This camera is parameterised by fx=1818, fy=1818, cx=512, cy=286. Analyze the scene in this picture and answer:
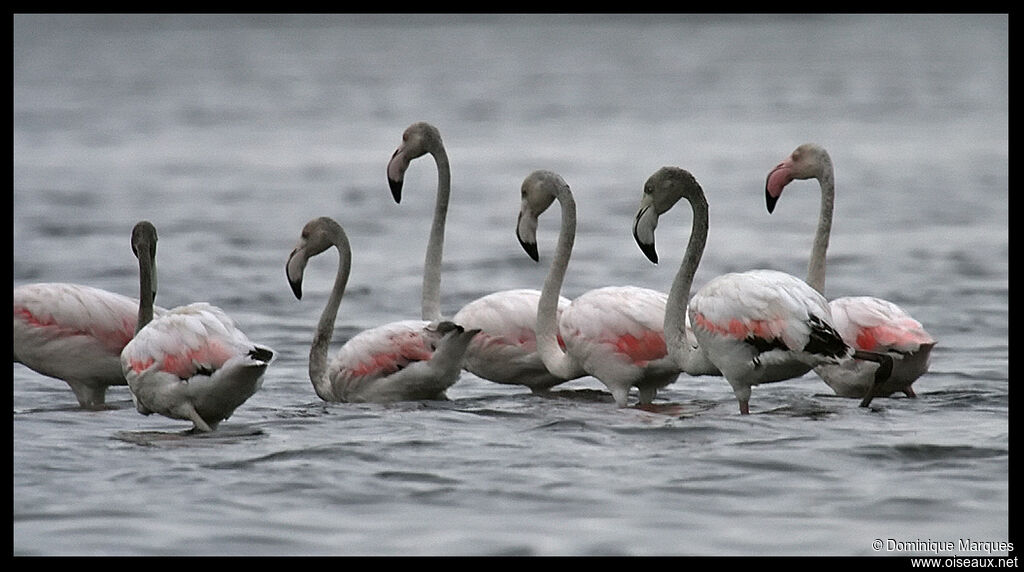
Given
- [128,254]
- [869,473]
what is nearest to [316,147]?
[128,254]

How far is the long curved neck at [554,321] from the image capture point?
30.8 feet

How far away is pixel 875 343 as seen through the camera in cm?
889

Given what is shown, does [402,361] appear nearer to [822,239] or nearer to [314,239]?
[314,239]

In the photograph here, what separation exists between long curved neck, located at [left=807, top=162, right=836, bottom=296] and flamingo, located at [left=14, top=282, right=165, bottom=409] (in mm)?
3583

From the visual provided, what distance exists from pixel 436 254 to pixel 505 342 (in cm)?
103

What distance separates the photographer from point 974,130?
31266 mm

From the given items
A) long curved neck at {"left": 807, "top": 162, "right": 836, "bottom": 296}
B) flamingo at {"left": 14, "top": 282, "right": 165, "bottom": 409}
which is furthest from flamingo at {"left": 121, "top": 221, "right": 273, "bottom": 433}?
long curved neck at {"left": 807, "top": 162, "right": 836, "bottom": 296}

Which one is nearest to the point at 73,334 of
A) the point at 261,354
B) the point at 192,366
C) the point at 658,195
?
the point at 192,366

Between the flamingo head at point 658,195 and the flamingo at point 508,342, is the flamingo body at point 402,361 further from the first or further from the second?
the flamingo head at point 658,195

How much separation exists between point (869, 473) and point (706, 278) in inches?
334

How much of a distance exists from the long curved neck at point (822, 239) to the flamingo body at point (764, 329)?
3.31 feet

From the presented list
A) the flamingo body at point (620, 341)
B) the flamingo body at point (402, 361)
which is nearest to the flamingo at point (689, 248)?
the flamingo body at point (620, 341)

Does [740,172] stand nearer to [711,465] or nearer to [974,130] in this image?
[974,130]

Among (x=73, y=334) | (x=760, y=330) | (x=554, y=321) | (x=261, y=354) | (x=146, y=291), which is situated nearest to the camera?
(x=261, y=354)
